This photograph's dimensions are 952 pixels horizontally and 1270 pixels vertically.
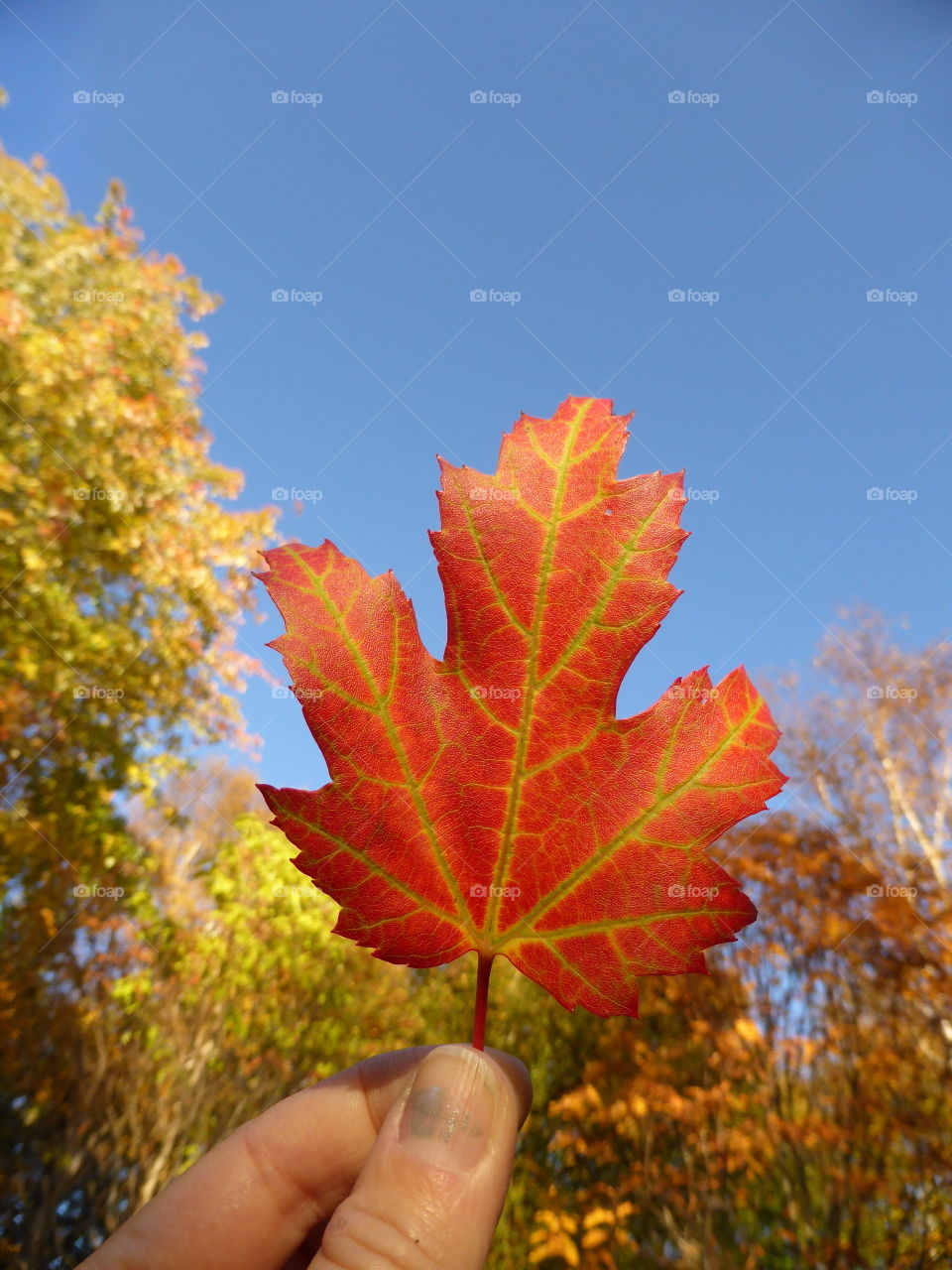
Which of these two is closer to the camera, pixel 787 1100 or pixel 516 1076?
pixel 516 1076

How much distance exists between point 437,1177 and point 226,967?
6.27 metres

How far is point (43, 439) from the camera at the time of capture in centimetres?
724

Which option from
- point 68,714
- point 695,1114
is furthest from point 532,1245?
point 68,714

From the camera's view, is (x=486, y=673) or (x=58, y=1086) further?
(x=58, y=1086)

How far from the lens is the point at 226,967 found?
21.6 feet

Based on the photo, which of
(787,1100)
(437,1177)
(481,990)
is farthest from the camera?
(787,1100)

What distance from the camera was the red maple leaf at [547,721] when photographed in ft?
2.66

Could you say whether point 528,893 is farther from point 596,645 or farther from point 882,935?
point 882,935

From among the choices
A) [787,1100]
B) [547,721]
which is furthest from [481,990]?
[787,1100]

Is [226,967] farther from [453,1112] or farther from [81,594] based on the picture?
[453,1112]

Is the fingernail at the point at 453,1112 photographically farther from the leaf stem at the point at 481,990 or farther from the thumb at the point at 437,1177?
the leaf stem at the point at 481,990

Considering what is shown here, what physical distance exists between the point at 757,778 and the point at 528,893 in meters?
0.29

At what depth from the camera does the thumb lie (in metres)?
1.01

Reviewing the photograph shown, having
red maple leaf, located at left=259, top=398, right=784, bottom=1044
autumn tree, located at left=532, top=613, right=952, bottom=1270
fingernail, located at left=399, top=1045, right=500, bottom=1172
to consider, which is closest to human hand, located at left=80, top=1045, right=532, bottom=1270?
fingernail, located at left=399, top=1045, right=500, bottom=1172
